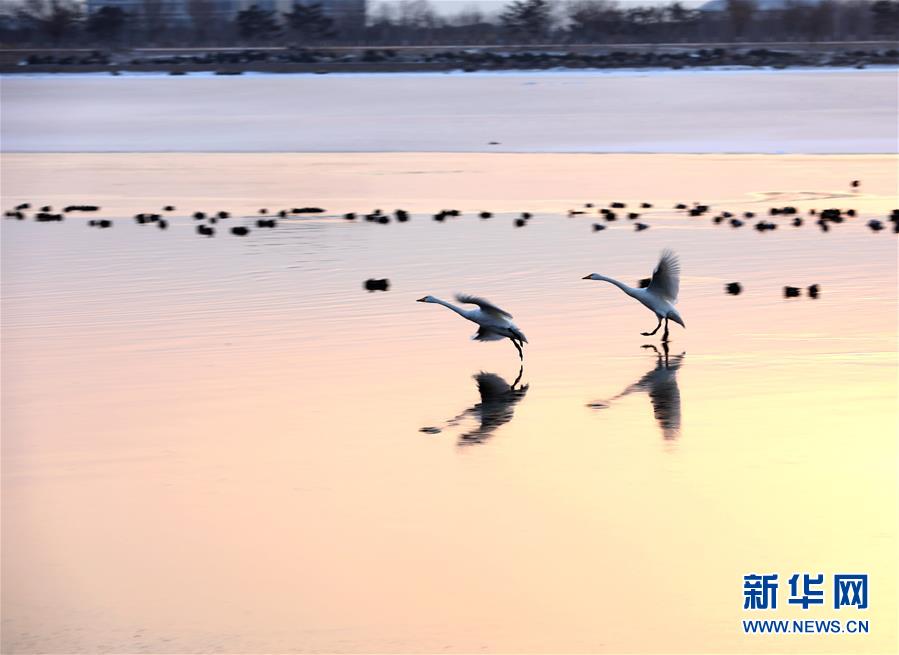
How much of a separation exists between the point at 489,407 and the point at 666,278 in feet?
10.5

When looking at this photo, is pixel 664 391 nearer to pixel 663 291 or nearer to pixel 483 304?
pixel 483 304

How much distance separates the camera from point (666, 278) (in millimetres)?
14789

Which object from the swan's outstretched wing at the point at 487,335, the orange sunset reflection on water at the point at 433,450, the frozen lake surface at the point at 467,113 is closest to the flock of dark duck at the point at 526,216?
the orange sunset reflection on water at the point at 433,450

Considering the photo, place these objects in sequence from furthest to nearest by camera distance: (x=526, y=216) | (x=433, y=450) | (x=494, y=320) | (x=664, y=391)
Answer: (x=526, y=216) < (x=494, y=320) < (x=664, y=391) < (x=433, y=450)

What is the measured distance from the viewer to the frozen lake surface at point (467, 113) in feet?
157

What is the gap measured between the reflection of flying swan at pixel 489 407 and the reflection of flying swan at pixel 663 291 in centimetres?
171

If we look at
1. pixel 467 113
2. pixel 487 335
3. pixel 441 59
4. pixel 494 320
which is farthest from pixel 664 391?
pixel 441 59

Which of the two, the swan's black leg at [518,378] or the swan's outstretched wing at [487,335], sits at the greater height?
the swan's outstretched wing at [487,335]

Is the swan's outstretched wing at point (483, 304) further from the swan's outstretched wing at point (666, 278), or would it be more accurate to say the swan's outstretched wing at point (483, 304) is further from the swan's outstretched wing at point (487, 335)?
the swan's outstretched wing at point (666, 278)

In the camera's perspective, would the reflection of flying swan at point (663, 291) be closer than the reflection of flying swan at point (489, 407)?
No

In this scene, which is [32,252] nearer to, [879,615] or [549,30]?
[879,615]

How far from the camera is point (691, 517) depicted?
9328 mm

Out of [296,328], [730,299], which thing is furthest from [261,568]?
[730,299]

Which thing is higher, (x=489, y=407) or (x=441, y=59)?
(x=489, y=407)
